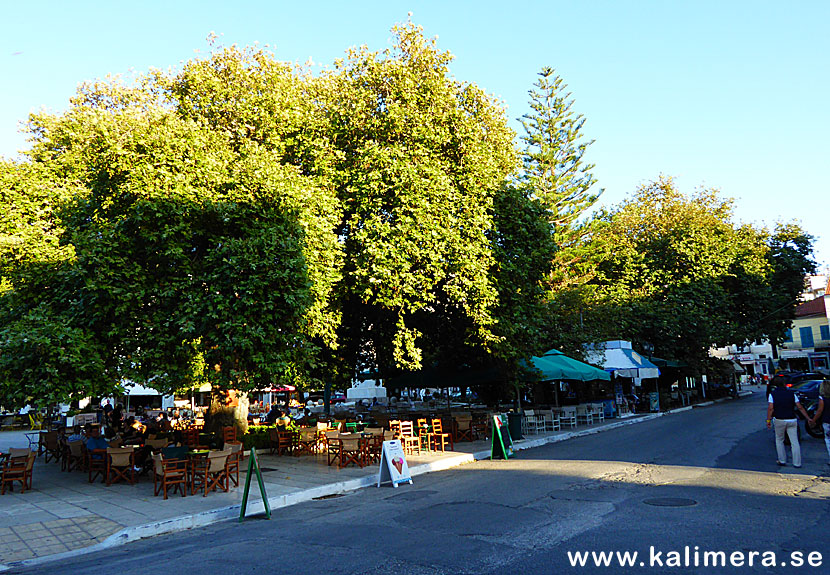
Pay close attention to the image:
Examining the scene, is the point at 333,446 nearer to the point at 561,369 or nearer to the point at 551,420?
the point at 561,369

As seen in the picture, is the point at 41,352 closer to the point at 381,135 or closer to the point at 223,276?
the point at 223,276

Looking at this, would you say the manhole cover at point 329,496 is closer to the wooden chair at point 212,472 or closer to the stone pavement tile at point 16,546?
the wooden chair at point 212,472

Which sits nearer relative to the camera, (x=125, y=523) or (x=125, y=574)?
(x=125, y=574)

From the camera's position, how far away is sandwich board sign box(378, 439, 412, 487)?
1138 cm

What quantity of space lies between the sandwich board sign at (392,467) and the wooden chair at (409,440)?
4198 millimetres

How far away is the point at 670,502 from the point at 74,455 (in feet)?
46.5

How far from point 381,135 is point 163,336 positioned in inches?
330

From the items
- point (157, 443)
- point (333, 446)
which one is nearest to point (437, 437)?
point (333, 446)

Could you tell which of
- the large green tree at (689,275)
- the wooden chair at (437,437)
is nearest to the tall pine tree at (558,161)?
the large green tree at (689,275)

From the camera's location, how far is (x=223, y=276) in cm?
1212

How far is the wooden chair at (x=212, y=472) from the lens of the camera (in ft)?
34.9

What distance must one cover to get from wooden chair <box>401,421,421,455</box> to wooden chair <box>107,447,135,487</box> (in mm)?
7025

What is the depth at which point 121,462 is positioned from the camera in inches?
476

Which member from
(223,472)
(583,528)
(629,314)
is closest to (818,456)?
(583,528)
